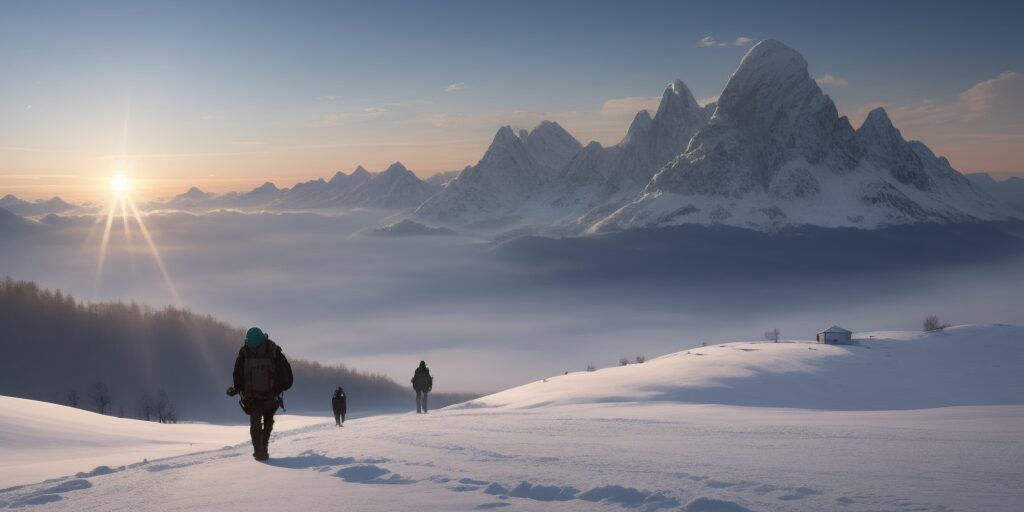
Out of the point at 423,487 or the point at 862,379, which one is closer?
the point at 423,487

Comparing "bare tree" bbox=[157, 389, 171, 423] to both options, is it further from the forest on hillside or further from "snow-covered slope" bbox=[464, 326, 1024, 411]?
"snow-covered slope" bbox=[464, 326, 1024, 411]

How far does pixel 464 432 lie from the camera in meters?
15.8

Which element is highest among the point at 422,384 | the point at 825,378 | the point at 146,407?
the point at 422,384

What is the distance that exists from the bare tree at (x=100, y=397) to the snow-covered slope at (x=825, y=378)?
127 metres

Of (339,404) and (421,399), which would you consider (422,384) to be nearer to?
(421,399)

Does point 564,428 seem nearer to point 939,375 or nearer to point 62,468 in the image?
point 62,468

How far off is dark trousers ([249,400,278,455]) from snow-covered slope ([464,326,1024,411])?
77.6 ft

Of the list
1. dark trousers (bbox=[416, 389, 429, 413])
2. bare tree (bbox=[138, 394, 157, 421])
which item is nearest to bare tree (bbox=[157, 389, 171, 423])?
bare tree (bbox=[138, 394, 157, 421])

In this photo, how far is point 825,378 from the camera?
50.2 meters

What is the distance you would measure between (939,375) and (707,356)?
16.8 m

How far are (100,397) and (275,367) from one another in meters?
163

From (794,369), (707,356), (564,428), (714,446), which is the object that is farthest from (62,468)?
(707,356)

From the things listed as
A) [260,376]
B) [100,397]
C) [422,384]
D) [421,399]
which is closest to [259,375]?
[260,376]

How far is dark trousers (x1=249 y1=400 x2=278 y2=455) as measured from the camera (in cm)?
1302
